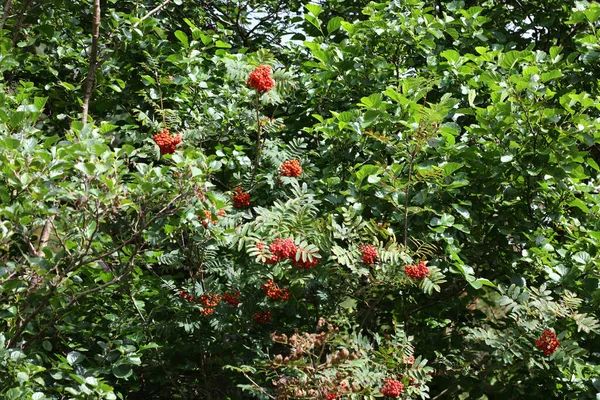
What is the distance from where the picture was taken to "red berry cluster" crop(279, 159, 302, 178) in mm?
3605

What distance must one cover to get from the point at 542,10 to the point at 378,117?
1.72 meters

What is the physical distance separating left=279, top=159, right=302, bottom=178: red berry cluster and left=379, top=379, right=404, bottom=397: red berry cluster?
102cm

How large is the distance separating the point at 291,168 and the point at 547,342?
1.32 meters

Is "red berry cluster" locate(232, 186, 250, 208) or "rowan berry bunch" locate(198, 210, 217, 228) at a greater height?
"rowan berry bunch" locate(198, 210, 217, 228)

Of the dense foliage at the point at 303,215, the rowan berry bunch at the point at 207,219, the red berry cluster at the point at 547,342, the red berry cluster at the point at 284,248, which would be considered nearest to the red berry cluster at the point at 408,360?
the dense foliage at the point at 303,215

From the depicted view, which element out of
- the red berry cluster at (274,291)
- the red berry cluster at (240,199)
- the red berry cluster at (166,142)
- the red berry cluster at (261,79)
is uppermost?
the red berry cluster at (261,79)

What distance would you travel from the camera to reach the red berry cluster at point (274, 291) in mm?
3289

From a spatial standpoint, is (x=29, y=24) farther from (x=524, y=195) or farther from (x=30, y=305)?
(x=524, y=195)

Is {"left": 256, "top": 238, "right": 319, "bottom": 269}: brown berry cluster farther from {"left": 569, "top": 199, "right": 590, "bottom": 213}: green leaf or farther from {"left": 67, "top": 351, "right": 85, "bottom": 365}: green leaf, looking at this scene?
{"left": 569, "top": 199, "right": 590, "bottom": 213}: green leaf

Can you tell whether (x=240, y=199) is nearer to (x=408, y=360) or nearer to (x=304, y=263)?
(x=304, y=263)

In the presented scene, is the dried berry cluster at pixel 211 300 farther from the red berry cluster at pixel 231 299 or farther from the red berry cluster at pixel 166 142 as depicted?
the red berry cluster at pixel 166 142

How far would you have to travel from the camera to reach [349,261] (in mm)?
3398

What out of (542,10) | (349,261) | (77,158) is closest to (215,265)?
(349,261)

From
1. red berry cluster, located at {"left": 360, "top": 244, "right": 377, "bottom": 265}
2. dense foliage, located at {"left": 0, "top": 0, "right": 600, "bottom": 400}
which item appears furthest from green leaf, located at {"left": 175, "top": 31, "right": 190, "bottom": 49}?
red berry cluster, located at {"left": 360, "top": 244, "right": 377, "bottom": 265}
